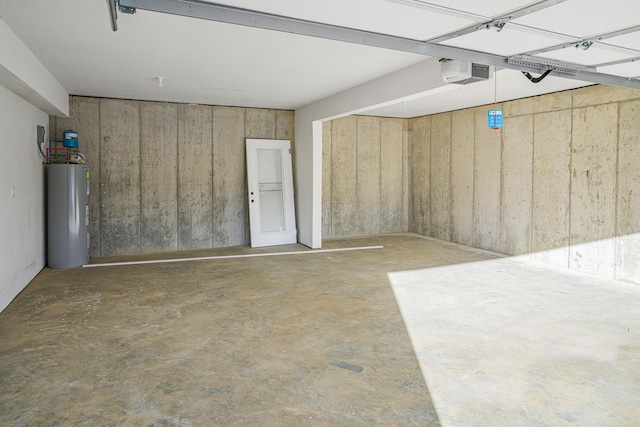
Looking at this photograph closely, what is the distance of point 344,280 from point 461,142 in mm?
3926

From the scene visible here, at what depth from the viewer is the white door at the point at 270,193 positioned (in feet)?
24.7

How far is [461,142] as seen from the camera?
777 cm

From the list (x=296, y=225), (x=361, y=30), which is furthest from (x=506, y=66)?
(x=296, y=225)

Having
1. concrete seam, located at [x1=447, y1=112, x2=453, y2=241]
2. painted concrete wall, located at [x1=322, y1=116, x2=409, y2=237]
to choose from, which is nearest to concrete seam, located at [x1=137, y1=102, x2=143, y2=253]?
painted concrete wall, located at [x1=322, y1=116, x2=409, y2=237]

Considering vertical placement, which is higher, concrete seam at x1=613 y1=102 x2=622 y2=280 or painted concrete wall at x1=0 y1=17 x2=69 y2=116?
painted concrete wall at x1=0 y1=17 x2=69 y2=116

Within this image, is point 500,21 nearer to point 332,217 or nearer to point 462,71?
point 462,71

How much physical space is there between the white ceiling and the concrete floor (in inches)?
84.6

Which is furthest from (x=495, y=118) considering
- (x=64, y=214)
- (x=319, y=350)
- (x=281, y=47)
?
(x=64, y=214)

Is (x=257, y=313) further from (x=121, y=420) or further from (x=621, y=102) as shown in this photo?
(x=621, y=102)

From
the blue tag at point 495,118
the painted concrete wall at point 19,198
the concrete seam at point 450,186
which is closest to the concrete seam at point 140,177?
the painted concrete wall at point 19,198

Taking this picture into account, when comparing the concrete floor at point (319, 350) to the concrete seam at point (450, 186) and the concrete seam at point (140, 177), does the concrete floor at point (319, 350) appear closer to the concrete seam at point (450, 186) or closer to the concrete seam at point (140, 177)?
the concrete seam at point (140, 177)

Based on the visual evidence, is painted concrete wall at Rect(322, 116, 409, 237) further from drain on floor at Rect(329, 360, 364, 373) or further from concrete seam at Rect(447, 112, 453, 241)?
drain on floor at Rect(329, 360, 364, 373)

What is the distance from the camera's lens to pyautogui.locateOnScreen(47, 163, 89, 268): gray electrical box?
5703 millimetres

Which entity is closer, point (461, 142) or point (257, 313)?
point (257, 313)
